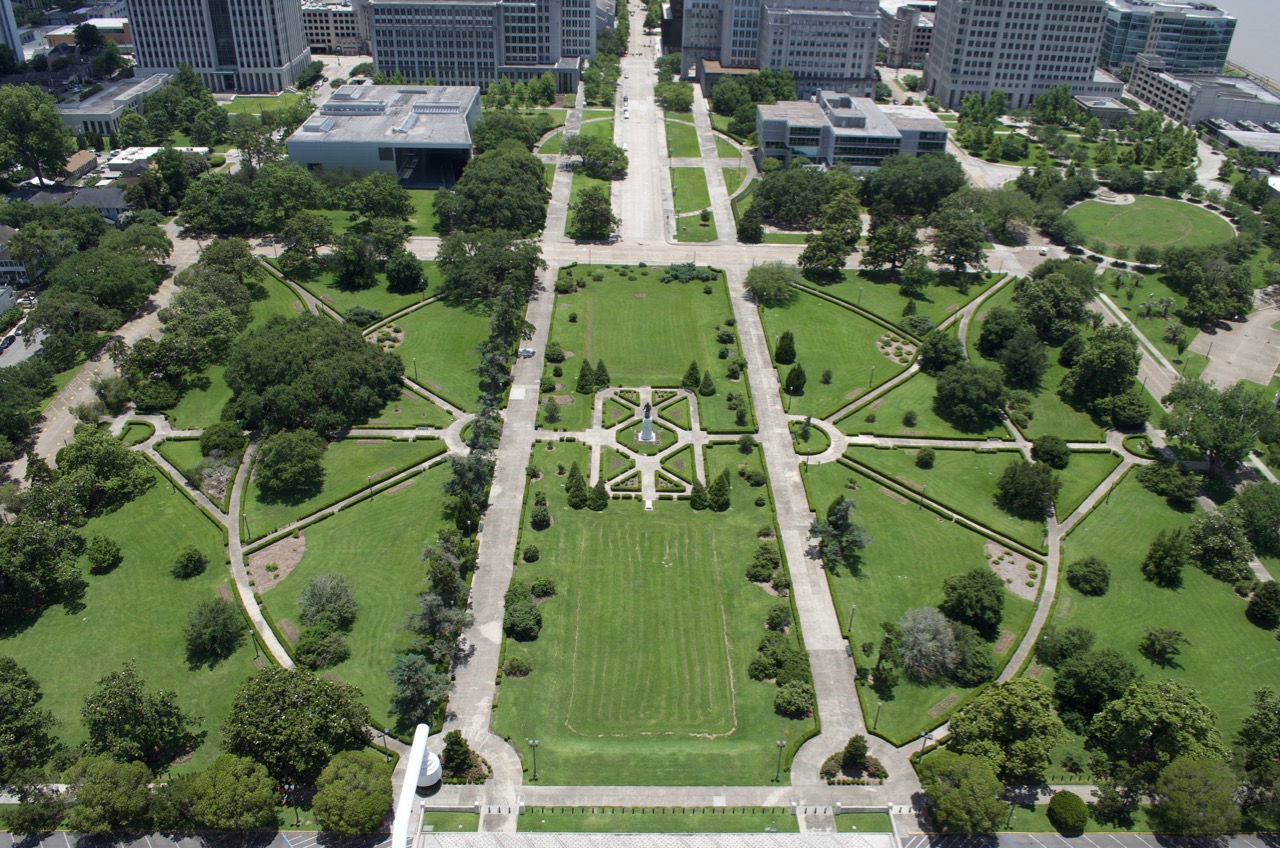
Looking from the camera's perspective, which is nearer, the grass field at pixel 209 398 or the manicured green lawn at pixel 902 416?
the grass field at pixel 209 398

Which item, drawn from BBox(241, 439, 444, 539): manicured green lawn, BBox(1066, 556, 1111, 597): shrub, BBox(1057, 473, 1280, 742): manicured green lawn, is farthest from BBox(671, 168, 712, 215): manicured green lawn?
BBox(1066, 556, 1111, 597): shrub

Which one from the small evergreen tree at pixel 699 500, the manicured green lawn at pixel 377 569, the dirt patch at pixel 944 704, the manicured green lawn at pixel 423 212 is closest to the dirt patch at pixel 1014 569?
the dirt patch at pixel 944 704

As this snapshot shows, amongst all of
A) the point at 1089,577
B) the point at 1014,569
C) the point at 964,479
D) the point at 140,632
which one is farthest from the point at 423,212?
the point at 1089,577

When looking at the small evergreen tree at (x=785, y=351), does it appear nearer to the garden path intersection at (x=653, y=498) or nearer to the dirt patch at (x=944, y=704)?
the garden path intersection at (x=653, y=498)

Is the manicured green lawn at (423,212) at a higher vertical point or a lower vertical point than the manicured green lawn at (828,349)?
higher

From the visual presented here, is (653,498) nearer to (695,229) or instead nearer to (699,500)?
(699,500)

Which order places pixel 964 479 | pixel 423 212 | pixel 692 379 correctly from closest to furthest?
pixel 964 479
pixel 692 379
pixel 423 212
